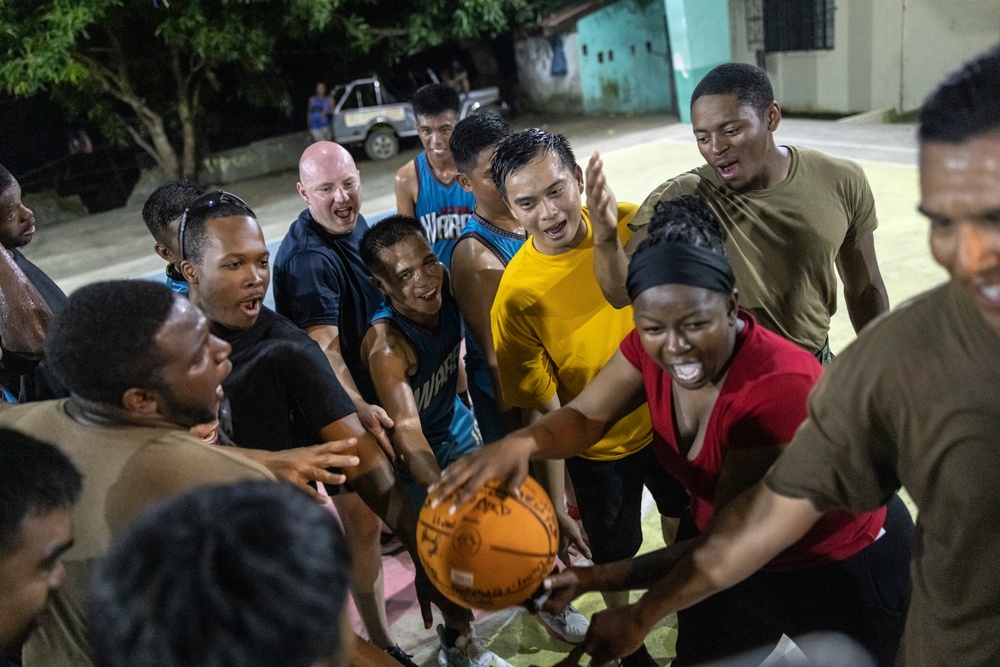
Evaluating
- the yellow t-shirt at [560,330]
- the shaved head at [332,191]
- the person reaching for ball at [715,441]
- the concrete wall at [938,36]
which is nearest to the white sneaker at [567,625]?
the yellow t-shirt at [560,330]

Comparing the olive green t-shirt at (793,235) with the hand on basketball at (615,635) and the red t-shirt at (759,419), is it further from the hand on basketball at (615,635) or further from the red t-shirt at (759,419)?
the hand on basketball at (615,635)

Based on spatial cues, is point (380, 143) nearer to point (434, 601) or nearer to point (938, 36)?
point (938, 36)

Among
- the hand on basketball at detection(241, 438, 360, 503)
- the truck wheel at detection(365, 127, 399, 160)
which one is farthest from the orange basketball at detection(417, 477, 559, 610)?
the truck wheel at detection(365, 127, 399, 160)

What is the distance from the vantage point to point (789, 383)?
6.14 feet

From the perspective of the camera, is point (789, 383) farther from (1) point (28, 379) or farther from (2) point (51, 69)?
(2) point (51, 69)

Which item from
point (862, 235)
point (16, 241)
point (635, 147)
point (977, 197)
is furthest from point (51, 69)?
point (977, 197)

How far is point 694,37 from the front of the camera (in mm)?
15492

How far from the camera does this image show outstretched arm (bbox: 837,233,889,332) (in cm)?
304

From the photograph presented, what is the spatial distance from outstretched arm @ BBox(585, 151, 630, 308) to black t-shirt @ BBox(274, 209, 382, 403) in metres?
1.25

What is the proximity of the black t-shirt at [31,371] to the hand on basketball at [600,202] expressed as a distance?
7.10 ft

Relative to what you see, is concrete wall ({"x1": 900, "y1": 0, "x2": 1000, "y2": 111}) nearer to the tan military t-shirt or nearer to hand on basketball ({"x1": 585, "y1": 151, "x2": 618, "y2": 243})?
hand on basketball ({"x1": 585, "y1": 151, "x2": 618, "y2": 243})

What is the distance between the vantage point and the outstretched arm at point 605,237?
2.50 m

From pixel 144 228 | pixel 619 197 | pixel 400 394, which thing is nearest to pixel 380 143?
pixel 144 228

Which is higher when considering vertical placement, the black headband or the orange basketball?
the black headband
